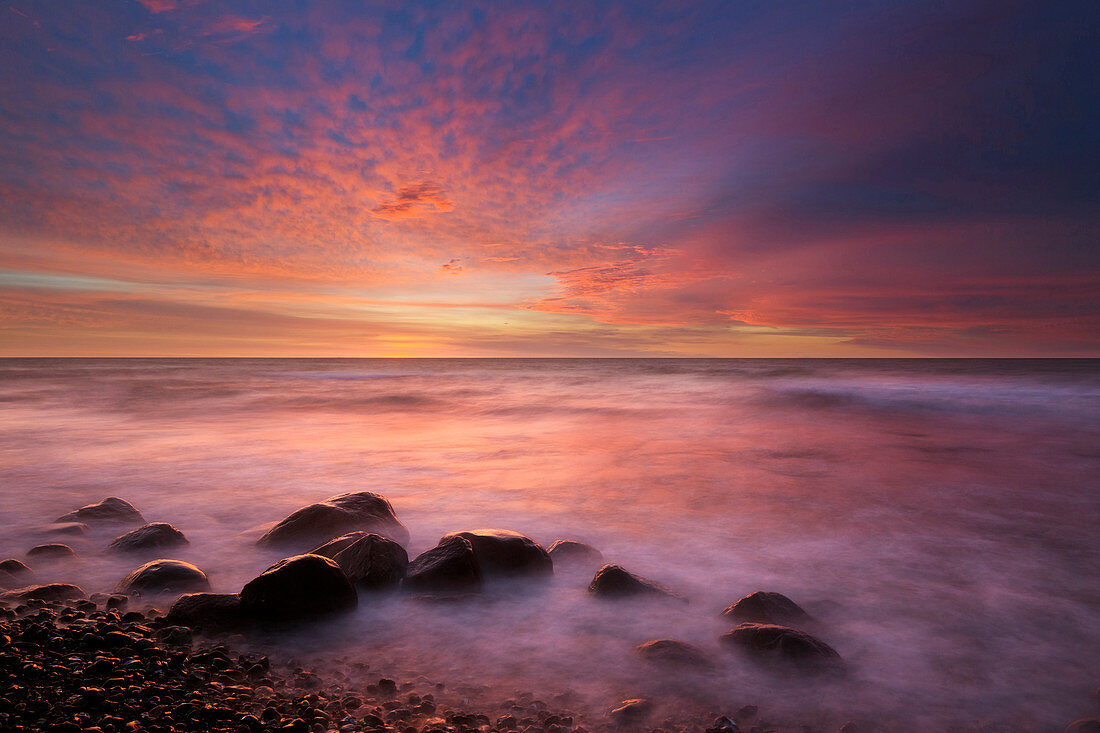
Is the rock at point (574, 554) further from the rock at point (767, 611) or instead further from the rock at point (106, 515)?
the rock at point (106, 515)

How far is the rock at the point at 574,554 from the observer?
5293mm

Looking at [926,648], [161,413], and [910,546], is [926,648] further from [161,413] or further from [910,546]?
[161,413]

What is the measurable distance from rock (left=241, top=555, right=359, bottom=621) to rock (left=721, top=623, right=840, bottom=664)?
2.85 meters

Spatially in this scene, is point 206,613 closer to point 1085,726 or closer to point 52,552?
point 52,552

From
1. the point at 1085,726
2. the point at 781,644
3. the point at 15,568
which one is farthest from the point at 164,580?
the point at 1085,726

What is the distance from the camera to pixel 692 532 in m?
6.66

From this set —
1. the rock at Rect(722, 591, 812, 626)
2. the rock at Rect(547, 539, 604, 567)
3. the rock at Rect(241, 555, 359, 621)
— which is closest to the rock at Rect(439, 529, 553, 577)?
the rock at Rect(547, 539, 604, 567)

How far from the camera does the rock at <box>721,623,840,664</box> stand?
351 cm

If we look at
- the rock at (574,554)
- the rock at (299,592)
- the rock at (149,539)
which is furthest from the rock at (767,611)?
the rock at (149,539)

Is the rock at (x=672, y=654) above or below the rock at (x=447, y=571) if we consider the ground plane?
below

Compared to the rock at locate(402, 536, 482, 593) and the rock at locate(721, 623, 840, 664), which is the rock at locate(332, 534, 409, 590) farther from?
the rock at locate(721, 623, 840, 664)

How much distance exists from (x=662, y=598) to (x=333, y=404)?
24.0 m

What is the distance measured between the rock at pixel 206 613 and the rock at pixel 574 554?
8.81 ft

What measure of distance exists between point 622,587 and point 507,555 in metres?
1.08
